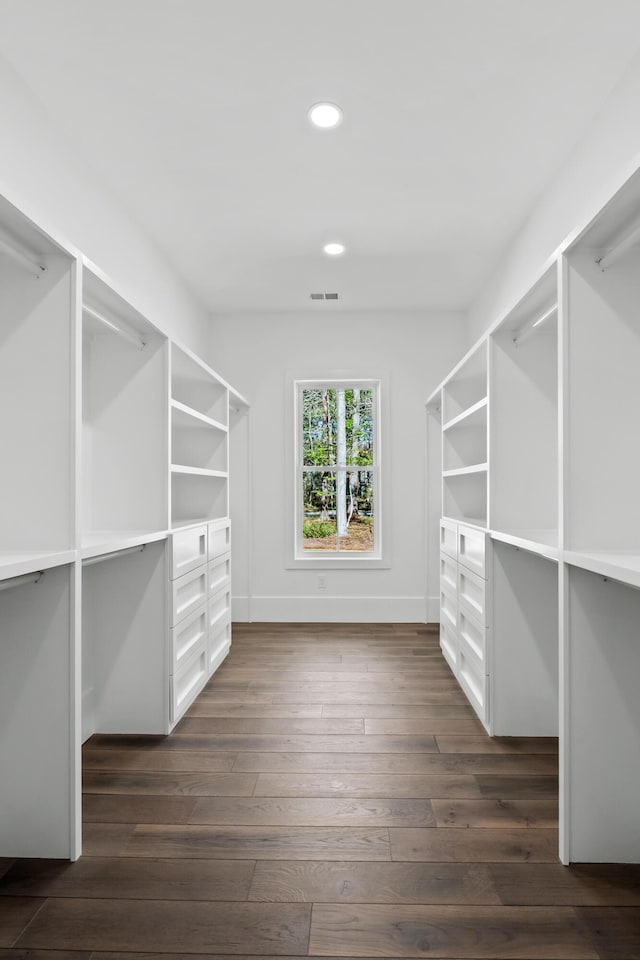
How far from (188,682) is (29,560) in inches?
72.4

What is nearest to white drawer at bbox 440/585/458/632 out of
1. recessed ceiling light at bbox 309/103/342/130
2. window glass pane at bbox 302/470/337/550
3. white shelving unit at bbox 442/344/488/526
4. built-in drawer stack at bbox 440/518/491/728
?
built-in drawer stack at bbox 440/518/491/728

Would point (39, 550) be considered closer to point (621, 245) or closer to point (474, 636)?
point (621, 245)

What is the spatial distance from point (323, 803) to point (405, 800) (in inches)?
12.2

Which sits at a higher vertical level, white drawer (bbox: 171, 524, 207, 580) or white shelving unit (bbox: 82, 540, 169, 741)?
white drawer (bbox: 171, 524, 207, 580)

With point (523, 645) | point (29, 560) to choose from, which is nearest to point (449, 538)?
point (523, 645)

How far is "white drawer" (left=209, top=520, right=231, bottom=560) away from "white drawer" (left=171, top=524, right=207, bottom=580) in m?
0.14

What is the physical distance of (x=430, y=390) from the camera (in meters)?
5.19

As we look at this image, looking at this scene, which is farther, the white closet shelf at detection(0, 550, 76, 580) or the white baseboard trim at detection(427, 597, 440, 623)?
the white baseboard trim at detection(427, 597, 440, 623)

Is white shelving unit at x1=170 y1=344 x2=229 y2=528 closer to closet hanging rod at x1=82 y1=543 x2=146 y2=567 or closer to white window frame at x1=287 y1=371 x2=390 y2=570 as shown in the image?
white window frame at x1=287 y1=371 x2=390 y2=570

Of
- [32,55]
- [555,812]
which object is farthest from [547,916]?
[32,55]

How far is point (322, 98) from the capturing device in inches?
94.2

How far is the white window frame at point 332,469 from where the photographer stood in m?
5.19

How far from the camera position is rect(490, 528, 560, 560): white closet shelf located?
1960mm

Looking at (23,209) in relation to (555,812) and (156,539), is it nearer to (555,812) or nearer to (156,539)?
(156,539)
